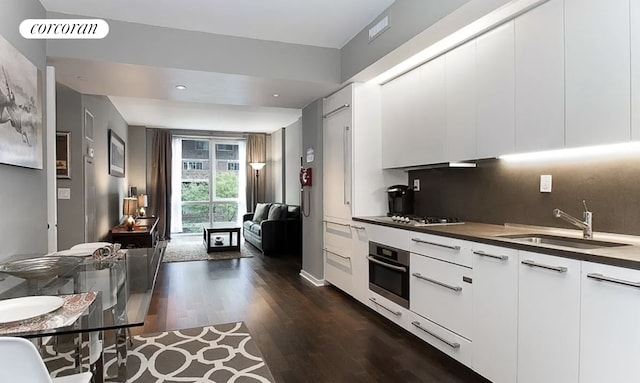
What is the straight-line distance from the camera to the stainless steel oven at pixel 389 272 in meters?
3.13

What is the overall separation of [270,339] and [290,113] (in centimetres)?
505

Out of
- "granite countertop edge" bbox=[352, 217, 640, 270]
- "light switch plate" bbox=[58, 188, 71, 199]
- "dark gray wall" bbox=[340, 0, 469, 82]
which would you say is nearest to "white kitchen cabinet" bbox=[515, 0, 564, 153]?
"dark gray wall" bbox=[340, 0, 469, 82]

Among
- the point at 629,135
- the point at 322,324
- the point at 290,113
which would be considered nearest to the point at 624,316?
the point at 629,135

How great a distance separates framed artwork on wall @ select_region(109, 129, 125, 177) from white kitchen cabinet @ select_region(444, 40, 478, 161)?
18.7 ft

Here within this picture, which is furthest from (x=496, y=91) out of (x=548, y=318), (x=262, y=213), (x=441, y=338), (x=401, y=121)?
(x=262, y=213)

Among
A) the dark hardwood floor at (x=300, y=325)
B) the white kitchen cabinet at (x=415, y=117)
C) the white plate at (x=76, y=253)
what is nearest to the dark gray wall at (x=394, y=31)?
the white kitchen cabinet at (x=415, y=117)

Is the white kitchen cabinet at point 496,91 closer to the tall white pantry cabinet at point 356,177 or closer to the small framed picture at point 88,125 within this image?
the tall white pantry cabinet at point 356,177

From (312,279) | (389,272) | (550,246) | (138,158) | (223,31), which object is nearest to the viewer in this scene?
(550,246)

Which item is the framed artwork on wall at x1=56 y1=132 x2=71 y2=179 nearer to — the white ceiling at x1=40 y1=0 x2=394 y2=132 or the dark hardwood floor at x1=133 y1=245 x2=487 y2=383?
the white ceiling at x1=40 y1=0 x2=394 y2=132

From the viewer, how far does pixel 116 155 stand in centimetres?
702

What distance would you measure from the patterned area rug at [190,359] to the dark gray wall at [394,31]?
106 inches

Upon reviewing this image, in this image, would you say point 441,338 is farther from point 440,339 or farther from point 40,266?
point 40,266

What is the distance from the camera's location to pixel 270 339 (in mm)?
3062

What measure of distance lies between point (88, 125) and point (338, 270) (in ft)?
12.6
